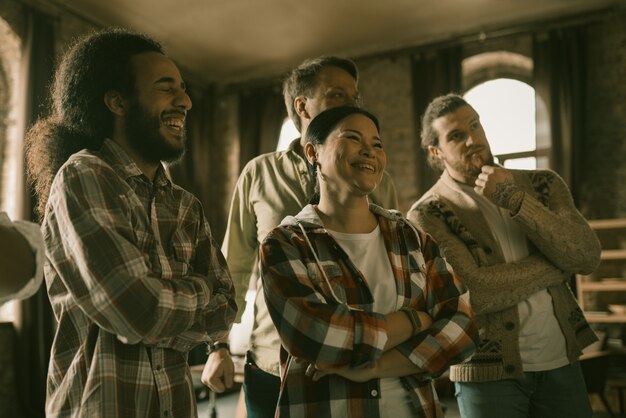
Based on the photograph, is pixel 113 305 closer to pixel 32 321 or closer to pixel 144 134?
pixel 144 134

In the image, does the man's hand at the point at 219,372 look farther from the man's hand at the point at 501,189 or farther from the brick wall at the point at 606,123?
the brick wall at the point at 606,123

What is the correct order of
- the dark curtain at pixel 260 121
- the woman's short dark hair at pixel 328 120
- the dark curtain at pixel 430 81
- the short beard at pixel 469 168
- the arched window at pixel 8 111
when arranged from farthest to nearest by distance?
1. the dark curtain at pixel 260 121
2. the dark curtain at pixel 430 81
3. the arched window at pixel 8 111
4. the short beard at pixel 469 168
5. the woman's short dark hair at pixel 328 120

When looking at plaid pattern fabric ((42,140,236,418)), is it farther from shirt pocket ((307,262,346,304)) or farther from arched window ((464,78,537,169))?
arched window ((464,78,537,169))

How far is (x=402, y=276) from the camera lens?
1.41 meters

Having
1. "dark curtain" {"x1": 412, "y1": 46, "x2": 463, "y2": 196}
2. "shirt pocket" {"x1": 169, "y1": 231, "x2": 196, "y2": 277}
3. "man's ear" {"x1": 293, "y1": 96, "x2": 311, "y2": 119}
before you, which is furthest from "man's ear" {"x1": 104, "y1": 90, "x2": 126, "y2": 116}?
"dark curtain" {"x1": 412, "y1": 46, "x2": 463, "y2": 196}

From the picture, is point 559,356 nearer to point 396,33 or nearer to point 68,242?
point 68,242

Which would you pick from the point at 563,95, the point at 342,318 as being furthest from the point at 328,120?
the point at 563,95

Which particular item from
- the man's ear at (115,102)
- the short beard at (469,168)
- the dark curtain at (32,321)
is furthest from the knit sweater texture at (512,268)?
the dark curtain at (32,321)

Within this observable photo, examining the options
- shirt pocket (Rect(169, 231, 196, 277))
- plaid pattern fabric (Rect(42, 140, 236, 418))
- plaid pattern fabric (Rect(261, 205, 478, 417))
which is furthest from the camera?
shirt pocket (Rect(169, 231, 196, 277))

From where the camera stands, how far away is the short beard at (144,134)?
1446 mm

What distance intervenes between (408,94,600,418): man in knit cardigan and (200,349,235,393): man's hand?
0.71 meters

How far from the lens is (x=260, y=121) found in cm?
729

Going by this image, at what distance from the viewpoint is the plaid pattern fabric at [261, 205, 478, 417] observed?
1245mm

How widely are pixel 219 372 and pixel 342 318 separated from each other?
57 cm
